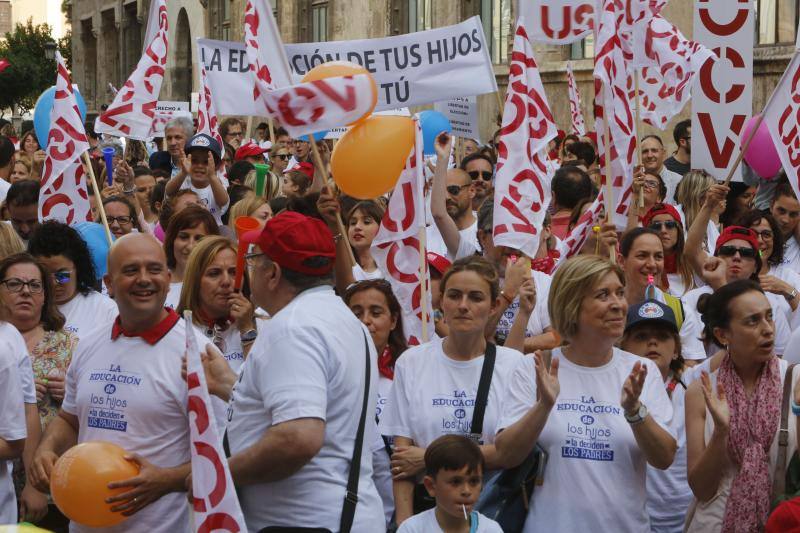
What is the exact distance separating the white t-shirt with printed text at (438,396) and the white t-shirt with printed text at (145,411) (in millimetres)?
935

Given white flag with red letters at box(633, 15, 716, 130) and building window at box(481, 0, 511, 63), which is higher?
building window at box(481, 0, 511, 63)

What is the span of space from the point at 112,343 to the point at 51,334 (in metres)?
1.35

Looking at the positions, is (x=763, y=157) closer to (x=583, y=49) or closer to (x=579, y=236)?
(x=579, y=236)

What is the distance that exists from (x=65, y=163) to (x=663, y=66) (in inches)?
189

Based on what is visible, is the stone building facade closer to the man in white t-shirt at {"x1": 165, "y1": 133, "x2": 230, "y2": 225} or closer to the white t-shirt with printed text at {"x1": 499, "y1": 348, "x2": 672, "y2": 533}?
the man in white t-shirt at {"x1": 165, "y1": 133, "x2": 230, "y2": 225}

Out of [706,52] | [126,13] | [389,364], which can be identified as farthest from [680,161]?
[126,13]

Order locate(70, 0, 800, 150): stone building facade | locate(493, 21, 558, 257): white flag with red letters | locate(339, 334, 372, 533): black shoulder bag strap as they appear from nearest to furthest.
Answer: locate(339, 334, 372, 533): black shoulder bag strap → locate(493, 21, 558, 257): white flag with red letters → locate(70, 0, 800, 150): stone building facade

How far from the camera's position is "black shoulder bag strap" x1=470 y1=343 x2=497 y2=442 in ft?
16.9

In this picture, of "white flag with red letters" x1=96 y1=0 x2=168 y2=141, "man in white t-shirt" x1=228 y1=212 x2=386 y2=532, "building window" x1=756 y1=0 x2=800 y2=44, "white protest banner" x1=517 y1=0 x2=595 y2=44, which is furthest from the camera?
"building window" x1=756 y1=0 x2=800 y2=44

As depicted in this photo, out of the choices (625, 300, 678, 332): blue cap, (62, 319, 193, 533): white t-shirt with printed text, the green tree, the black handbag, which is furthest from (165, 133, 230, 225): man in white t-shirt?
the green tree

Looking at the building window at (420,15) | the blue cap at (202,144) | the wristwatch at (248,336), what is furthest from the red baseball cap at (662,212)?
the building window at (420,15)

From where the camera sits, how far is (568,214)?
29.8ft

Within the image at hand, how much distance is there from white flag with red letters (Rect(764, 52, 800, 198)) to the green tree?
4520 cm

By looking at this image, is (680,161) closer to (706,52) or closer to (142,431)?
(706,52)
